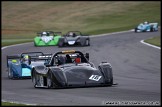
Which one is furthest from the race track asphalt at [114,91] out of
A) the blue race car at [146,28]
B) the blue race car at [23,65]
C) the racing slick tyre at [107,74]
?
the blue race car at [146,28]

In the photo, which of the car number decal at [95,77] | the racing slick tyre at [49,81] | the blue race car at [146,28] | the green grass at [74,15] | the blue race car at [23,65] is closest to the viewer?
the car number decal at [95,77]

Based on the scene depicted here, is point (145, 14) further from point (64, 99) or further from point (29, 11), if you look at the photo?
point (64, 99)

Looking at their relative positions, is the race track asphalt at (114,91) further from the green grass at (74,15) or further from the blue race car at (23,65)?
the green grass at (74,15)

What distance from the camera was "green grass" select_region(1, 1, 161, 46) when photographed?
213ft

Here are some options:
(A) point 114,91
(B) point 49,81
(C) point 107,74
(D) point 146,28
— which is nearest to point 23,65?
(B) point 49,81

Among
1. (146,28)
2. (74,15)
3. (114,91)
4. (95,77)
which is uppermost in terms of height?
(74,15)

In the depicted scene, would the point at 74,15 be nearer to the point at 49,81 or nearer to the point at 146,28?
the point at 146,28

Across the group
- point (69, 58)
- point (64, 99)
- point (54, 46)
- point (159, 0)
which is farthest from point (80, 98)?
point (159, 0)

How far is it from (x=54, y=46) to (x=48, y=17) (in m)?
38.1

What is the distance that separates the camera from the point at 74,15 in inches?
2990

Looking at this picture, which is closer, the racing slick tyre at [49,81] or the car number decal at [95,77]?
the car number decal at [95,77]

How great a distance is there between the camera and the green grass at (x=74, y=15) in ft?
213

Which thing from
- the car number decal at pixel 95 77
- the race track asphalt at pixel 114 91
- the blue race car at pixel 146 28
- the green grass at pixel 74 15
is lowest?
the race track asphalt at pixel 114 91

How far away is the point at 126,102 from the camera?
9727 mm
